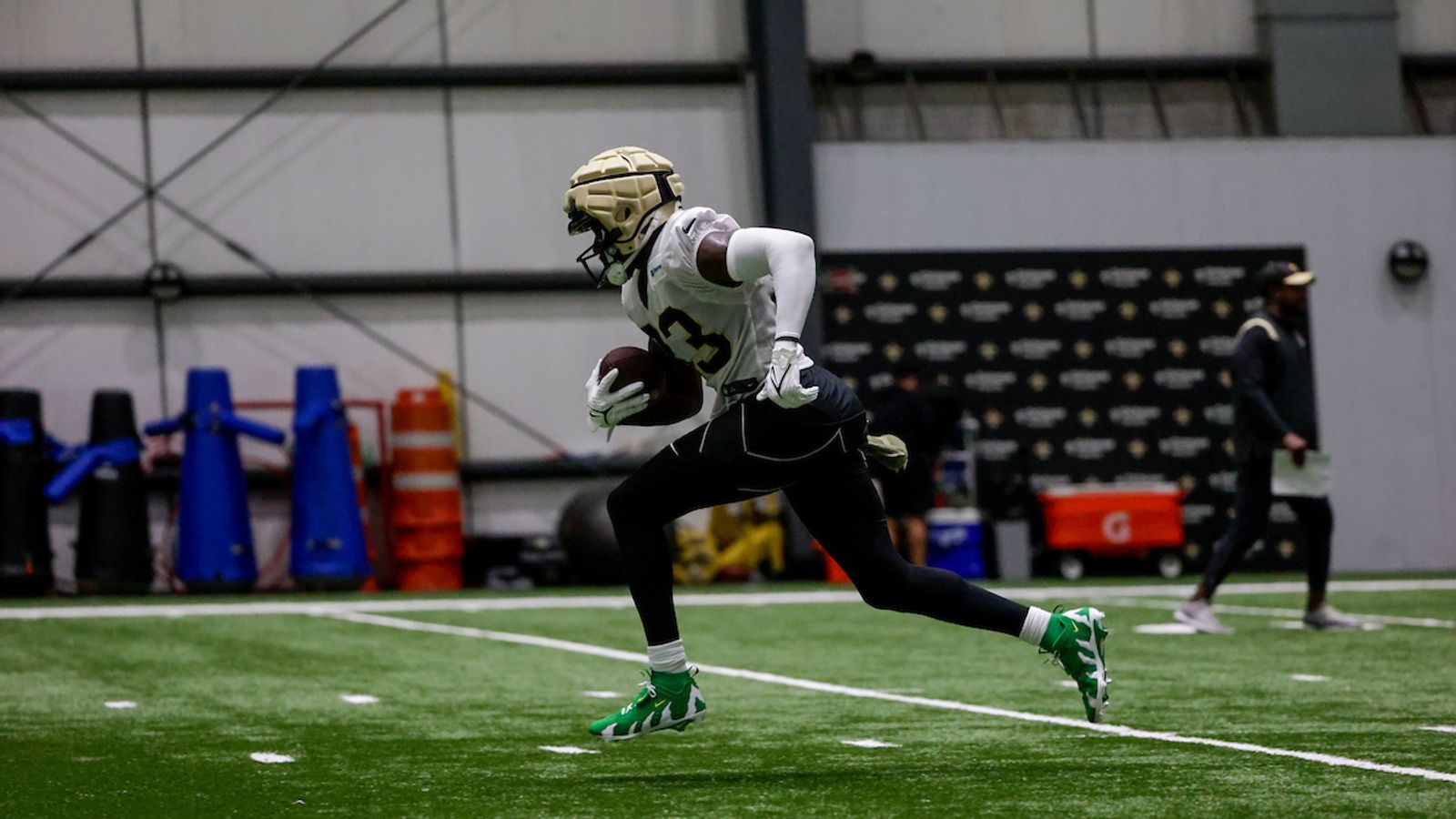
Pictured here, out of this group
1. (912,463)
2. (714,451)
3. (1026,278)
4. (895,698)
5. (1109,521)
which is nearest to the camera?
(714,451)

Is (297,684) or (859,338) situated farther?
(859,338)

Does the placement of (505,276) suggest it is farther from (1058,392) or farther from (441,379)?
(1058,392)

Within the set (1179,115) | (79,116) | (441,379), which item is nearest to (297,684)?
(441,379)

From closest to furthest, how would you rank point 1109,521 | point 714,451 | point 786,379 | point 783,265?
point 786,379 → point 783,265 → point 714,451 → point 1109,521

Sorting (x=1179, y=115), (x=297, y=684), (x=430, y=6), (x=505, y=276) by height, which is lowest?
(x=297, y=684)

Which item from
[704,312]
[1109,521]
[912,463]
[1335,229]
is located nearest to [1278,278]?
[704,312]

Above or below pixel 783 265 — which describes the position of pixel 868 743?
below

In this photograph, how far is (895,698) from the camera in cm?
649

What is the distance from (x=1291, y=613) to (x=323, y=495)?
7.65 m

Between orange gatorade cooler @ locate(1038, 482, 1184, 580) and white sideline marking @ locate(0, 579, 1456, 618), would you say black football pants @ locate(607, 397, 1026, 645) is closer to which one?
white sideline marking @ locate(0, 579, 1456, 618)

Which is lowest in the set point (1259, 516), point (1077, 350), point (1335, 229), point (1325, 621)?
point (1325, 621)

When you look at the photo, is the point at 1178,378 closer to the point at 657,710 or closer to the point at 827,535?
the point at 827,535

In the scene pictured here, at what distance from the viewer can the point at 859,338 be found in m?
16.1

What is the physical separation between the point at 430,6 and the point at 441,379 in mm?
3219
